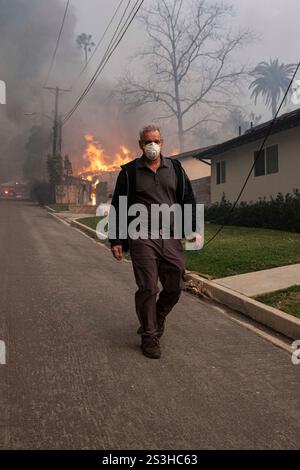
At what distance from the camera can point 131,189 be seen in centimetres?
411

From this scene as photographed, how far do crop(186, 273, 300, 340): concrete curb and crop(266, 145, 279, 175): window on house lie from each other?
34.0 feet

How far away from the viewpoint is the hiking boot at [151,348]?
394 cm

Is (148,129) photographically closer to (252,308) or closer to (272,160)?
(252,308)

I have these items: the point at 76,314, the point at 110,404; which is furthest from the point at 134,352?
the point at 76,314

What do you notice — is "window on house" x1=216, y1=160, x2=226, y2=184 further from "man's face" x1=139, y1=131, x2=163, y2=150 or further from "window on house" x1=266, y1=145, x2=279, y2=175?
"man's face" x1=139, y1=131, x2=163, y2=150

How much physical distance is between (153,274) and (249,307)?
1.98 metres

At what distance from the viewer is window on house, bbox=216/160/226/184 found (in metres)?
20.7

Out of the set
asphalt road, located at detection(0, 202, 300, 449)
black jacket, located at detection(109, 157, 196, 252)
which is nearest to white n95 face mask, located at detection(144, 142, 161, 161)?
black jacket, located at detection(109, 157, 196, 252)

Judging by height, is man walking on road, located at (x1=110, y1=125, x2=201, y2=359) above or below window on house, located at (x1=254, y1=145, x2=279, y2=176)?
below

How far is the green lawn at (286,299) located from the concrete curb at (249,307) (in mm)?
125

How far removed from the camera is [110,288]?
22.8ft

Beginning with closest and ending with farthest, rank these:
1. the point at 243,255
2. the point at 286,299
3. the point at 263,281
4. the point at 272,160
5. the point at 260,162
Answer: the point at 286,299
the point at 263,281
the point at 243,255
the point at 272,160
the point at 260,162

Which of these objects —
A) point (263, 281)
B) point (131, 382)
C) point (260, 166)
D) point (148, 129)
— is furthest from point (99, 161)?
point (131, 382)

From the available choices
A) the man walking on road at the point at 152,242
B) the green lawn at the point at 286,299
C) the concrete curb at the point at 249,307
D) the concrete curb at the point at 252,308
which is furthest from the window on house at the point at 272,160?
the man walking on road at the point at 152,242
